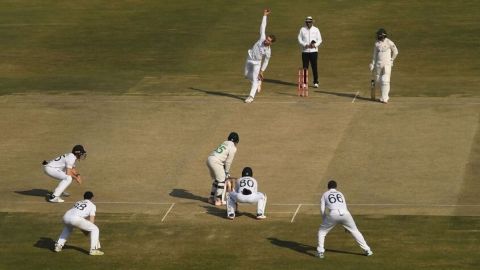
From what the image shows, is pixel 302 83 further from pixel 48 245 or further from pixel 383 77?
pixel 48 245

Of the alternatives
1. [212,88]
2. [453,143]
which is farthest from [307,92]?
[453,143]

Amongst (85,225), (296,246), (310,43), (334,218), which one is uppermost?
(310,43)

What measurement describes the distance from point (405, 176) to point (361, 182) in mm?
1452

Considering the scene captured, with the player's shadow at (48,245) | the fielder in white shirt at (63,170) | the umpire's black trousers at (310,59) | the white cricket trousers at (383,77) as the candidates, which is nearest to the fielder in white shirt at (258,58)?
the umpire's black trousers at (310,59)

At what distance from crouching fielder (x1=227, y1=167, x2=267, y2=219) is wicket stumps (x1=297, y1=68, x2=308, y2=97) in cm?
1201

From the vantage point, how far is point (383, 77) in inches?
1861

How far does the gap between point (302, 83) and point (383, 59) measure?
389 cm

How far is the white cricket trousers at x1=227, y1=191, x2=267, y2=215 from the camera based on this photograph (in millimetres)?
Result: 36750

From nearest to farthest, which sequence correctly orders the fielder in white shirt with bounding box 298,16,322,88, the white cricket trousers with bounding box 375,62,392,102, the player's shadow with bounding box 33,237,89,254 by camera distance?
the player's shadow with bounding box 33,237,89,254, the white cricket trousers with bounding box 375,62,392,102, the fielder in white shirt with bounding box 298,16,322,88

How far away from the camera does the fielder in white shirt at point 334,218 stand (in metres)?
33.9

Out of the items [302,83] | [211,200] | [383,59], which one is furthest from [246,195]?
[302,83]

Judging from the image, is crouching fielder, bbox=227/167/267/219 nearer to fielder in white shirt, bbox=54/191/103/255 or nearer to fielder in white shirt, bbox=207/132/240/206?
fielder in white shirt, bbox=207/132/240/206

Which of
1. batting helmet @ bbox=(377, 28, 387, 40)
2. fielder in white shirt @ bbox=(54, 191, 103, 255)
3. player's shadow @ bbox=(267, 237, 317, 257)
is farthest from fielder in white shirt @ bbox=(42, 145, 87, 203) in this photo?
batting helmet @ bbox=(377, 28, 387, 40)

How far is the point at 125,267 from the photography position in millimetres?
34219
